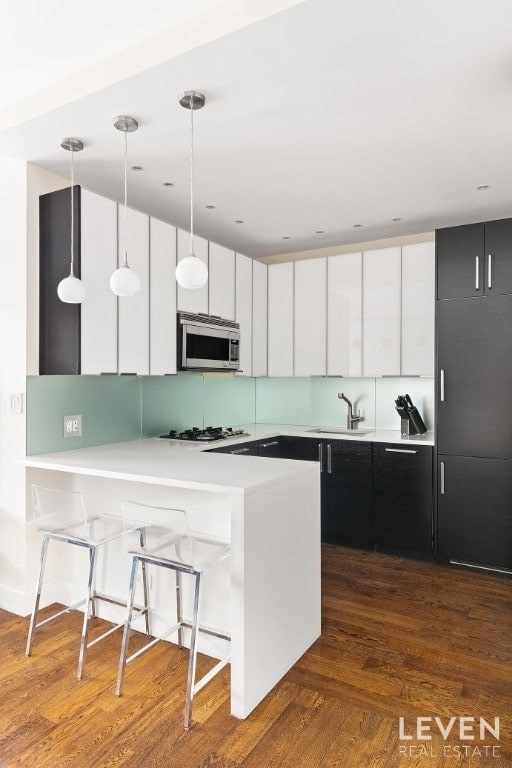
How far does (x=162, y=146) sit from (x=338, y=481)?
268 centimetres

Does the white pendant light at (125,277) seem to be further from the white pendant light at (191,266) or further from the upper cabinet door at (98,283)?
the upper cabinet door at (98,283)

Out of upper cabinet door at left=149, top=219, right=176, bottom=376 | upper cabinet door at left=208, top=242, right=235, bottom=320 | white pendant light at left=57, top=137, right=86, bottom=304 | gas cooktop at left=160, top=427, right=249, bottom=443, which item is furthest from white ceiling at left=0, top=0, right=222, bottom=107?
gas cooktop at left=160, top=427, right=249, bottom=443

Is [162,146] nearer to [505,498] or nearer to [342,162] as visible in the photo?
[342,162]

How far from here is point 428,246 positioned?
152 inches

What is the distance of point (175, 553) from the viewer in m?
2.15

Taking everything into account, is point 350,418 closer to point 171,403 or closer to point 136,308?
point 171,403

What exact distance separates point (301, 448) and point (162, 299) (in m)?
1.71

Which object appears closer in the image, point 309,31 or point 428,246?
point 309,31

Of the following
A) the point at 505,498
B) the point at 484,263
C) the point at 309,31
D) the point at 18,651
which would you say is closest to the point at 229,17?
the point at 309,31

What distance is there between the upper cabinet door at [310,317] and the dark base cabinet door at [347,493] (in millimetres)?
745

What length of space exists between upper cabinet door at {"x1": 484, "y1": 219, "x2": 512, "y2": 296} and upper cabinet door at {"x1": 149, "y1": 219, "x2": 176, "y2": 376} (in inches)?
83.8

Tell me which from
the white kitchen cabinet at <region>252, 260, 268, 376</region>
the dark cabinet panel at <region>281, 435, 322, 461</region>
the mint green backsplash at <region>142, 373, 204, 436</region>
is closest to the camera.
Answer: the mint green backsplash at <region>142, 373, 204, 436</region>

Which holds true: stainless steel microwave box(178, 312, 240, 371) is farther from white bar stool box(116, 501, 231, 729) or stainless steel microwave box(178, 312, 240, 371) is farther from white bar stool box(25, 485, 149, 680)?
white bar stool box(116, 501, 231, 729)

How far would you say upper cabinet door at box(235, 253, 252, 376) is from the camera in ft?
13.7
